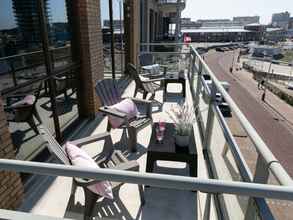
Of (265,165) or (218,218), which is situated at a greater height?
(265,165)

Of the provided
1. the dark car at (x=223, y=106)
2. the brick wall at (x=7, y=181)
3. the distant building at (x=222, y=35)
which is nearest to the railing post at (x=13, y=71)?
the brick wall at (x=7, y=181)

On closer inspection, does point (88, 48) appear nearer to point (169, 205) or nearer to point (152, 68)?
point (169, 205)

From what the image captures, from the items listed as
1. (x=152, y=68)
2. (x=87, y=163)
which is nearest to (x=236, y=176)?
(x=87, y=163)

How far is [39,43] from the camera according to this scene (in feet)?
9.05

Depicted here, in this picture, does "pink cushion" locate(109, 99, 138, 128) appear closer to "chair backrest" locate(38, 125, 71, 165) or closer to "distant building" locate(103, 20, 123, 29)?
"chair backrest" locate(38, 125, 71, 165)

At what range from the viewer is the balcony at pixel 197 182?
2.69 ft

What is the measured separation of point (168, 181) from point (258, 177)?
24.5 inches

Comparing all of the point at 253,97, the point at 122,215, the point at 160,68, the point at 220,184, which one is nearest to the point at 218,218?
the point at 122,215

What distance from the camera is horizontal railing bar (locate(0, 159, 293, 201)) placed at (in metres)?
0.76

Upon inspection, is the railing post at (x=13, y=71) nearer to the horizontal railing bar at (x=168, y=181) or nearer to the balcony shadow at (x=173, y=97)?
the horizontal railing bar at (x=168, y=181)

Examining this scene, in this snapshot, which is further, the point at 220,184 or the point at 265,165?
the point at 265,165

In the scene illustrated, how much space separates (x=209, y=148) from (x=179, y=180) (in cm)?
228

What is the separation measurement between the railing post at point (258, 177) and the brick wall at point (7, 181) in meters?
1.90

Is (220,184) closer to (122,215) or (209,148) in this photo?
(122,215)
